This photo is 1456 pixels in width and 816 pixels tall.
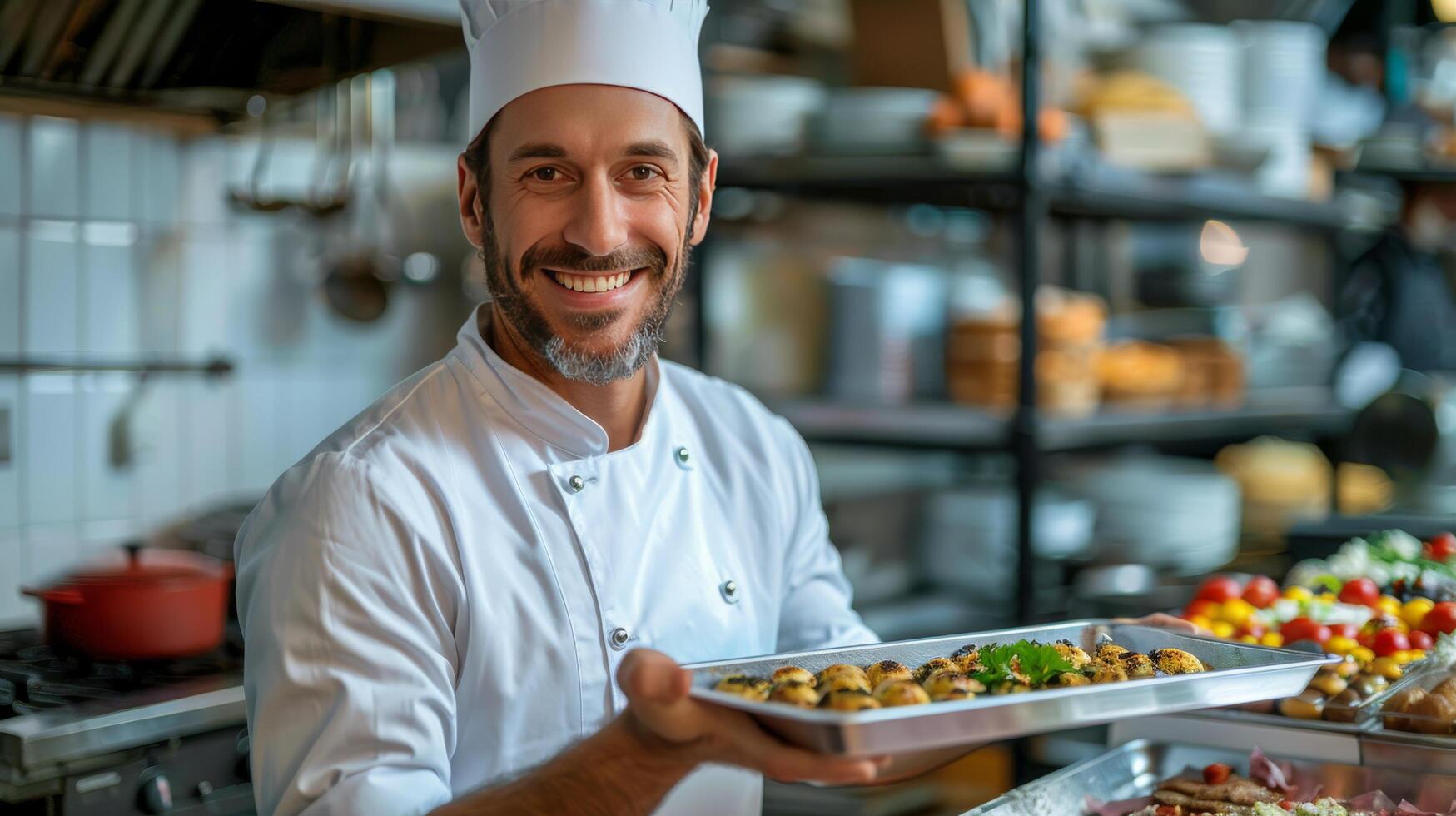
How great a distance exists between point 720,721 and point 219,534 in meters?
2.02

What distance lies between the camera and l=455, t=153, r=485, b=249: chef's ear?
163 centimetres

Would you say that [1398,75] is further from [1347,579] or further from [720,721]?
[720,721]

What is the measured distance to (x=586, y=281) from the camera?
4.97 feet

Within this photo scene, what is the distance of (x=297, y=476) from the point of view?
1423mm

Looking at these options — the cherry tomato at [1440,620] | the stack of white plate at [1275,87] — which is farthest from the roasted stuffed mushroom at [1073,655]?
the stack of white plate at [1275,87]

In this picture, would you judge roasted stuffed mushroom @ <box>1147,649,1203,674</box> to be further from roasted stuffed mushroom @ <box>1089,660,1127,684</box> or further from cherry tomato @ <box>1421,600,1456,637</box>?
cherry tomato @ <box>1421,600,1456,637</box>

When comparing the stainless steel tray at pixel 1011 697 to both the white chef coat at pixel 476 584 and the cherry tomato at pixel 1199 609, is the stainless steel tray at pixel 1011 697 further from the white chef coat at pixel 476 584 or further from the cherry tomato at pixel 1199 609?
the cherry tomato at pixel 1199 609

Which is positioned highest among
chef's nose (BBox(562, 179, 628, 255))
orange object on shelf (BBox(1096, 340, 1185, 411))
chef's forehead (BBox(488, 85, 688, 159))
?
chef's forehead (BBox(488, 85, 688, 159))

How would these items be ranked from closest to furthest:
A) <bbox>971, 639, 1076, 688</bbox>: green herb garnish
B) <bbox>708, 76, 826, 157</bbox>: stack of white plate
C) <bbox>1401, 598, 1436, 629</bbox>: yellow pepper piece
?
<bbox>971, 639, 1076, 688</bbox>: green herb garnish, <bbox>1401, 598, 1436, 629</bbox>: yellow pepper piece, <bbox>708, 76, 826, 157</bbox>: stack of white plate

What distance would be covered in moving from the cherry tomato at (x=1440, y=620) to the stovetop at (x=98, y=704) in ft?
5.74

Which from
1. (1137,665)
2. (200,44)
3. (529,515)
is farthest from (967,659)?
(200,44)

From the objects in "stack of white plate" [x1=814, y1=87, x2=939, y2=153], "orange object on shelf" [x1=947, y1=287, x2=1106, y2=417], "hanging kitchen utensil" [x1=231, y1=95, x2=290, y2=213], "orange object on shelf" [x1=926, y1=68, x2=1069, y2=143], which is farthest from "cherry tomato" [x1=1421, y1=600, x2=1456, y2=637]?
"hanging kitchen utensil" [x1=231, y1=95, x2=290, y2=213]

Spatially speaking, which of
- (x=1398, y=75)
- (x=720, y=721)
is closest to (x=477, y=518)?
(x=720, y=721)

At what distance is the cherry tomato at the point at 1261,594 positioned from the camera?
194 centimetres
